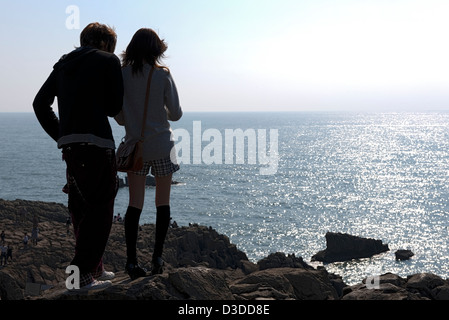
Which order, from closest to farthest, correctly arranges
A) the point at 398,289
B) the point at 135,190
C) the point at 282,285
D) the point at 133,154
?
the point at 133,154 < the point at 135,190 < the point at 398,289 < the point at 282,285

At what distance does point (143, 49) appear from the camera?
17.9 ft

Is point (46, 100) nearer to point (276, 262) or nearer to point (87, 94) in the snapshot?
point (87, 94)

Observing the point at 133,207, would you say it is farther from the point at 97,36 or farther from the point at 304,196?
the point at 304,196

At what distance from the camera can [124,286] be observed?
225 inches

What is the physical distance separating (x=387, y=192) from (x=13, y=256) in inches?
3052

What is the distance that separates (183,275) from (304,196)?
83.0 meters

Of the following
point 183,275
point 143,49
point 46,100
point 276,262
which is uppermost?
point 143,49

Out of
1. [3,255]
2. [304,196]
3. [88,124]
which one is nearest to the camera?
[88,124]

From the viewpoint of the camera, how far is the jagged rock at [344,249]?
4969 centimetres

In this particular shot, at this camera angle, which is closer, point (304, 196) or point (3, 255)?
point (3, 255)

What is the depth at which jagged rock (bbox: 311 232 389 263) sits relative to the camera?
49.7 m

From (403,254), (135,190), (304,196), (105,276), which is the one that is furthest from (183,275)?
(304,196)

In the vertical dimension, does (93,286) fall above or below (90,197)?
below
